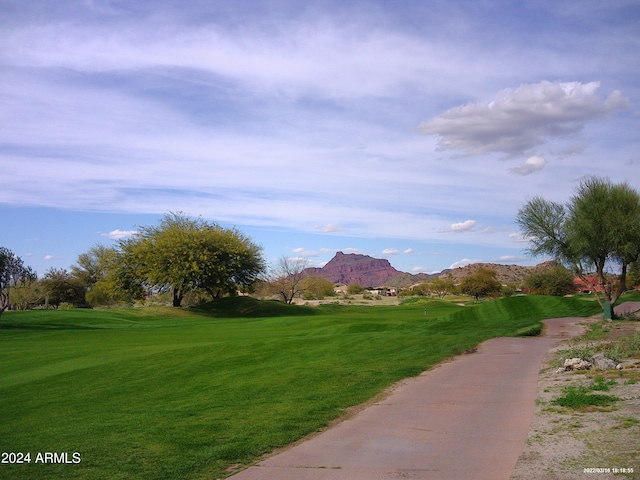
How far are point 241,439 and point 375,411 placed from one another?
2.97 metres

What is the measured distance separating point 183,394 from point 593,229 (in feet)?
86.2

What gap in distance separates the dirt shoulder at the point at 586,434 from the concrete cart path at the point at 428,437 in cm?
24

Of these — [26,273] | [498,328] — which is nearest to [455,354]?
Result: [498,328]

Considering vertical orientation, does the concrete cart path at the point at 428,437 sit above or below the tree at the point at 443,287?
below

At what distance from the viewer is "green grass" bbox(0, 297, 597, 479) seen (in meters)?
8.14

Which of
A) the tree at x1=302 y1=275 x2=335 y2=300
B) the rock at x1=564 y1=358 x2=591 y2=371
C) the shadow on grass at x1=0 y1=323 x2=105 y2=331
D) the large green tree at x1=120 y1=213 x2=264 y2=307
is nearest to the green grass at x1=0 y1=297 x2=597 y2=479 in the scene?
the rock at x1=564 y1=358 x2=591 y2=371

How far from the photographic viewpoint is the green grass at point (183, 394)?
814cm

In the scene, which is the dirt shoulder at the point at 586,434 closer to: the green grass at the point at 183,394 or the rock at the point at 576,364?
the rock at the point at 576,364

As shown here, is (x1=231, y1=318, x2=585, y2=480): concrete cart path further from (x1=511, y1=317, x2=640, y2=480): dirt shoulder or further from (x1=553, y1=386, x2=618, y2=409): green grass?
(x1=553, y1=386, x2=618, y2=409): green grass

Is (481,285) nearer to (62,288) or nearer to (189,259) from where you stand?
(189,259)

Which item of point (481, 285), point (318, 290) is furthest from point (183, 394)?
point (318, 290)

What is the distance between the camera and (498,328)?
2977cm

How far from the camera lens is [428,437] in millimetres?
8617

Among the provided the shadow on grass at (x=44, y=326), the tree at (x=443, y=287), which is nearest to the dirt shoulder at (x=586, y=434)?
the shadow on grass at (x=44, y=326)
